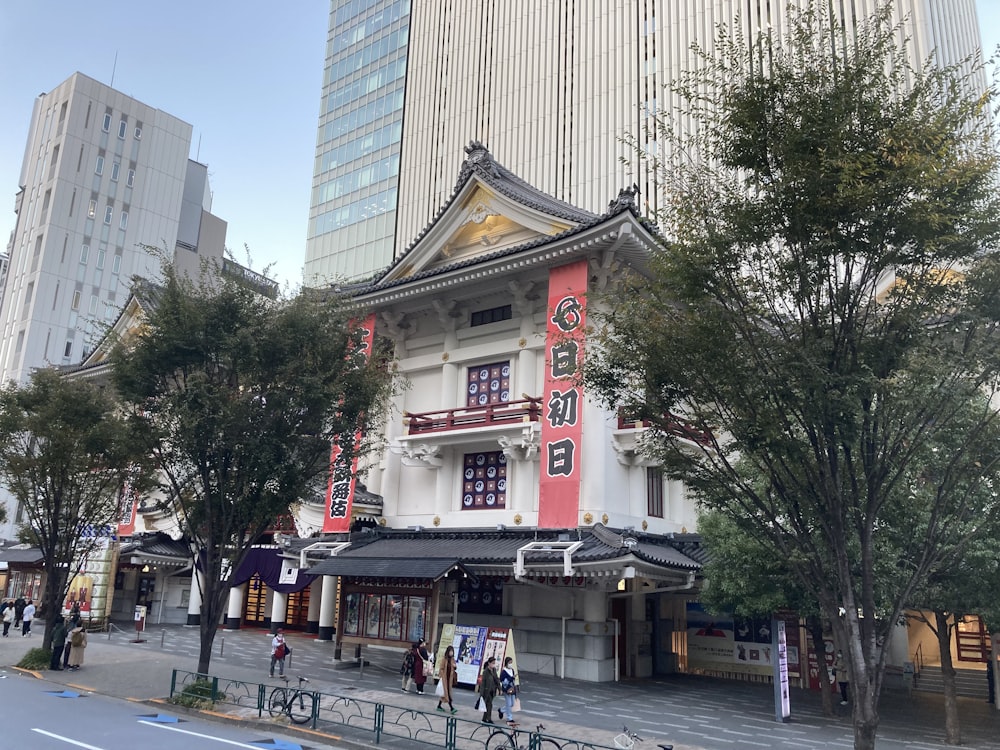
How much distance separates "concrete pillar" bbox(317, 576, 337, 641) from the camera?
29938 millimetres

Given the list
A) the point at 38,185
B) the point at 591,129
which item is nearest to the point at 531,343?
the point at 591,129

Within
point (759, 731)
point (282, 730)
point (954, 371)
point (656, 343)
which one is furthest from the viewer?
point (759, 731)

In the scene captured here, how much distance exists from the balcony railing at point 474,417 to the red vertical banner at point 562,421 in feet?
2.46

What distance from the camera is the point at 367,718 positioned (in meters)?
14.7

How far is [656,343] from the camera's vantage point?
33.9 feet

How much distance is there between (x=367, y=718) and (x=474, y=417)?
1140 centimetres

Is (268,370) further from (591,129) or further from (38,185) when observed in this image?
(38,185)

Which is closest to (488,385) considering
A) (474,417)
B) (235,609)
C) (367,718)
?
(474,417)

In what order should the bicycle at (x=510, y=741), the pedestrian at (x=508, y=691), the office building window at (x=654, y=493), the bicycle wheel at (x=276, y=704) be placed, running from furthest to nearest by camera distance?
the office building window at (x=654, y=493)
the pedestrian at (x=508, y=691)
the bicycle wheel at (x=276, y=704)
the bicycle at (x=510, y=741)

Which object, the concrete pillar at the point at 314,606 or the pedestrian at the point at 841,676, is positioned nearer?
the pedestrian at the point at 841,676

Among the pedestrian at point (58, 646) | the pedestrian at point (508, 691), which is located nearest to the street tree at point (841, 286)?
the pedestrian at point (508, 691)

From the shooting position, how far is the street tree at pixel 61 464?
21766 millimetres

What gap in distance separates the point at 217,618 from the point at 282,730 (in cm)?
385

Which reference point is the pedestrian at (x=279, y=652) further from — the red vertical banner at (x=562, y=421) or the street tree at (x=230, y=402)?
the red vertical banner at (x=562, y=421)
